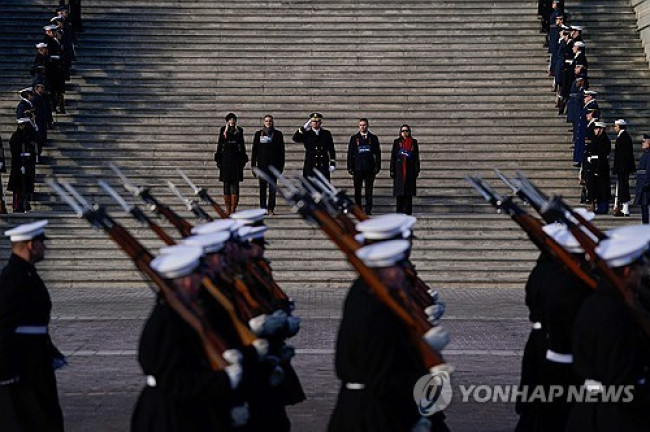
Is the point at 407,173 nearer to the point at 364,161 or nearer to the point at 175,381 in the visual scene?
the point at 364,161

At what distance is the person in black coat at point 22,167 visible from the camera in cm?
2148

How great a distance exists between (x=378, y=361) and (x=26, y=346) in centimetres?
288

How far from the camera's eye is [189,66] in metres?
27.0

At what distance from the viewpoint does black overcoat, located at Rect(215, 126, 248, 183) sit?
21203 mm

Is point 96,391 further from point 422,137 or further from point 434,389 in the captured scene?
point 422,137

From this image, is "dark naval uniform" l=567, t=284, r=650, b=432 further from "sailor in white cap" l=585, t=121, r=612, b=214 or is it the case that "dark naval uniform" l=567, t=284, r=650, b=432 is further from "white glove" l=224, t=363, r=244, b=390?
"sailor in white cap" l=585, t=121, r=612, b=214

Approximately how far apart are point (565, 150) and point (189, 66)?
8.39 meters

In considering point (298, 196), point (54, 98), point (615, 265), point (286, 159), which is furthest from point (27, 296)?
point (54, 98)

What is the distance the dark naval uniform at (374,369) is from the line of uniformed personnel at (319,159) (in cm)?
1433

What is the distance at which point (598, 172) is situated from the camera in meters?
21.3

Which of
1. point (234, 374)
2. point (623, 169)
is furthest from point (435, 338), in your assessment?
point (623, 169)

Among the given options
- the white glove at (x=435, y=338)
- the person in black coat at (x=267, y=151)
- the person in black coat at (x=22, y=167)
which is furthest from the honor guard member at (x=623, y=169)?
the white glove at (x=435, y=338)

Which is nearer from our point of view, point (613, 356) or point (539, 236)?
point (613, 356)

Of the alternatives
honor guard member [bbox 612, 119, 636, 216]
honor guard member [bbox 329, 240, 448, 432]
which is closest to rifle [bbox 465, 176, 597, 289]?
honor guard member [bbox 329, 240, 448, 432]
